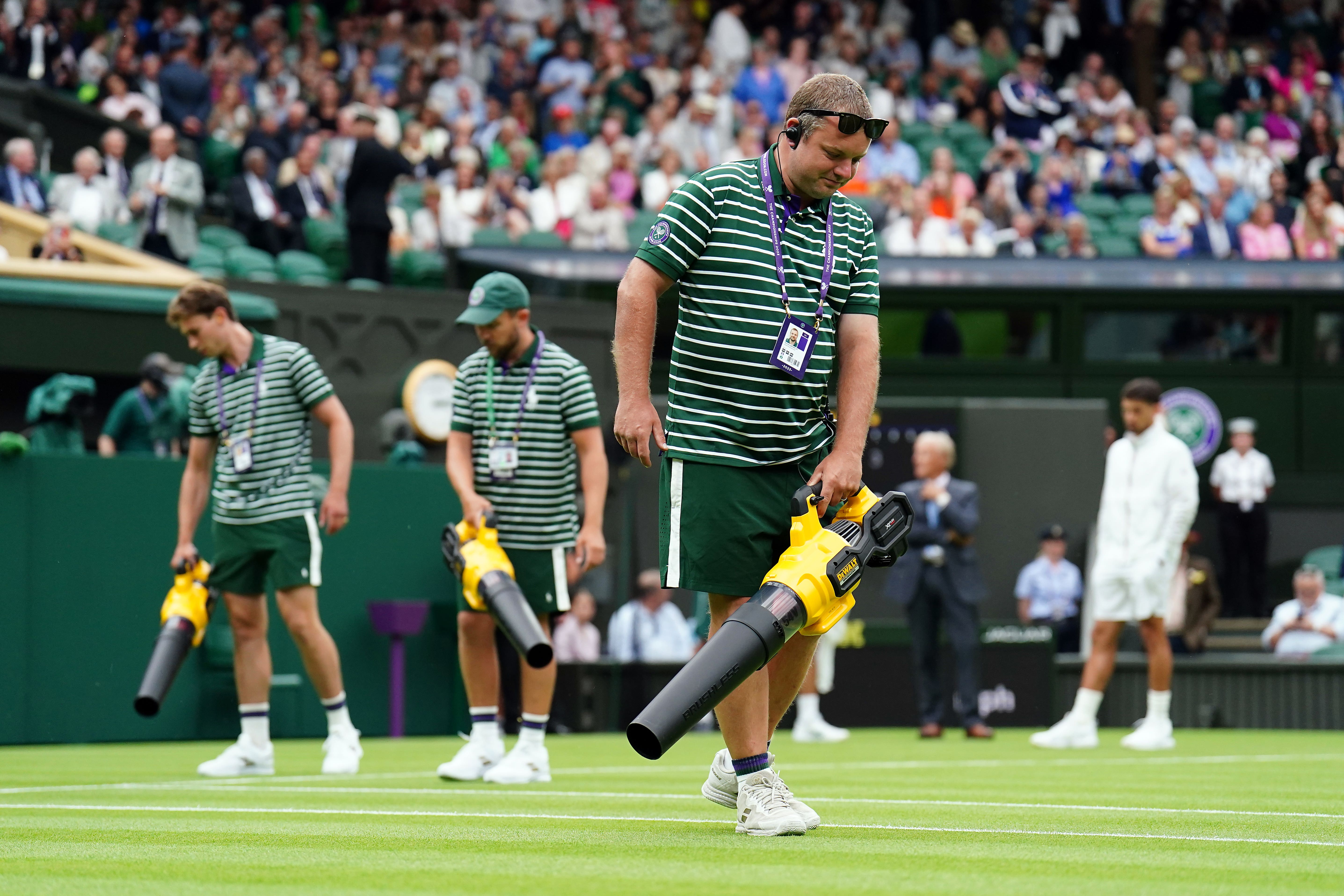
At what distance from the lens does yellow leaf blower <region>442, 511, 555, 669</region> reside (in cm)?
721

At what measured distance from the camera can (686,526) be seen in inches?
A: 201

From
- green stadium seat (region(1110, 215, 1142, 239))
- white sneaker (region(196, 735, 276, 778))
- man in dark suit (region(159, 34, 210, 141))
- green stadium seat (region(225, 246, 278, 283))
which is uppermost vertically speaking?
man in dark suit (region(159, 34, 210, 141))

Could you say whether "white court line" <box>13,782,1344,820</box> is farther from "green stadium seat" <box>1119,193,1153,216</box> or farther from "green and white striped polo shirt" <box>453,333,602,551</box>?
"green stadium seat" <box>1119,193,1153,216</box>

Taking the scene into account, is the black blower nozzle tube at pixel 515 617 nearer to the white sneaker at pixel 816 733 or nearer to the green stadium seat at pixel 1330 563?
the white sneaker at pixel 816 733

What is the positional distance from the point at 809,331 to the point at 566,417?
9.11ft

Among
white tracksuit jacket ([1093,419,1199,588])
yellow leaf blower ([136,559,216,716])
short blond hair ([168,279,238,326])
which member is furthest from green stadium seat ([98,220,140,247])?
white tracksuit jacket ([1093,419,1199,588])

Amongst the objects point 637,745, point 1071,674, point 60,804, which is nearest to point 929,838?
point 637,745

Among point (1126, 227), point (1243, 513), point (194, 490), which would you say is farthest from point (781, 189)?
point (1126, 227)

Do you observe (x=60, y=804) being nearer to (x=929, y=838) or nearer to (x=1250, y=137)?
(x=929, y=838)

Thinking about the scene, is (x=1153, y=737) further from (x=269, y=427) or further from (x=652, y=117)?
(x=652, y=117)

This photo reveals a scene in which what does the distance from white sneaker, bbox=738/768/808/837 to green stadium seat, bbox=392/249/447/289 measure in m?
13.4

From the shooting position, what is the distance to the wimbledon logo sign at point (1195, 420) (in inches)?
763

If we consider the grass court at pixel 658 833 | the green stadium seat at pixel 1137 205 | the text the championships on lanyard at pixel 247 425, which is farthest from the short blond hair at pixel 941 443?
the green stadium seat at pixel 1137 205

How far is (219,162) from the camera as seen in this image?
1831 centimetres
